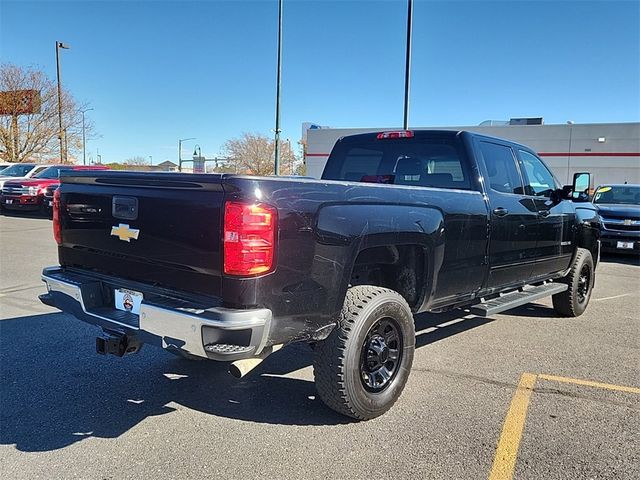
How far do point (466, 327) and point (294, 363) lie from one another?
228 cm

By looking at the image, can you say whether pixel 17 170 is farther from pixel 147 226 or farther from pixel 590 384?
pixel 590 384

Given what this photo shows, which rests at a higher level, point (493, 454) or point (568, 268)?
point (568, 268)

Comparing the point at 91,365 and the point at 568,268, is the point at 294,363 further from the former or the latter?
the point at 568,268

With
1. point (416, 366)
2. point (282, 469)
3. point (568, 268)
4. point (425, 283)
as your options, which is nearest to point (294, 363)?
point (416, 366)

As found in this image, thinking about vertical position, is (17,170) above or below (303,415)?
above

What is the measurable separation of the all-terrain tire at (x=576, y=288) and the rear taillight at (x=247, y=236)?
479 cm

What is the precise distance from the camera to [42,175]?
1845 centimetres

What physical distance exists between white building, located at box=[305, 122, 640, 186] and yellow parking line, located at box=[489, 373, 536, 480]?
1093 inches

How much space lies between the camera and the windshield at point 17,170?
19.4 meters

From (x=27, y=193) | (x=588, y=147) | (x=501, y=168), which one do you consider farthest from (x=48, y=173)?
(x=588, y=147)

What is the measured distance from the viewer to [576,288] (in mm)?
6371

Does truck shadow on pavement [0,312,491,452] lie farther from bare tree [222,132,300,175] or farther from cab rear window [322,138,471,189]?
bare tree [222,132,300,175]

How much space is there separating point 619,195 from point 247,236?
537 inches

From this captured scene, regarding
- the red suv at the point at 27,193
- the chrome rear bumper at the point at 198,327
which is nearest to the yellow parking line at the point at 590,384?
the chrome rear bumper at the point at 198,327
